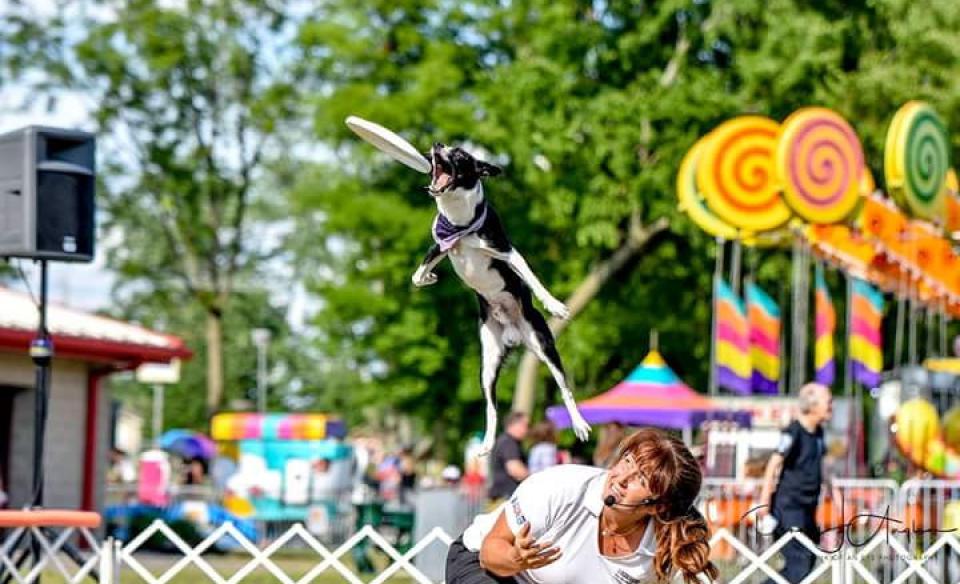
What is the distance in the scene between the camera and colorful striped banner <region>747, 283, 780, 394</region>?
1992 cm

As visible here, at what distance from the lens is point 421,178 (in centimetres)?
2812

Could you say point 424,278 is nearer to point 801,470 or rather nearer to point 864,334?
point 801,470

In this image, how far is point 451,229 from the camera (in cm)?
716

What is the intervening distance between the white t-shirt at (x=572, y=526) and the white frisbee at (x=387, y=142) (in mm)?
1633

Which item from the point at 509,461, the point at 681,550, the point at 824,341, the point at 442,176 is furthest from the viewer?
the point at 824,341

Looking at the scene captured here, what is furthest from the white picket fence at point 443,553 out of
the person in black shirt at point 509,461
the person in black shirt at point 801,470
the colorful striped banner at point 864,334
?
the colorful striped banner at point 864,334

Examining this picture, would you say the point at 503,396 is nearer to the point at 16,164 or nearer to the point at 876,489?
the point at 876,489

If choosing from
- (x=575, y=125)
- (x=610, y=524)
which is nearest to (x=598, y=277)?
(x=575, y=125)

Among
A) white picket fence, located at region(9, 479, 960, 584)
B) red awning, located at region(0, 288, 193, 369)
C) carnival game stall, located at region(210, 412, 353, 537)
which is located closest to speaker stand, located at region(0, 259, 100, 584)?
white picket fence, located at region(9, 479, 960, 584)

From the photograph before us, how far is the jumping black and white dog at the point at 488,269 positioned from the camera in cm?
701

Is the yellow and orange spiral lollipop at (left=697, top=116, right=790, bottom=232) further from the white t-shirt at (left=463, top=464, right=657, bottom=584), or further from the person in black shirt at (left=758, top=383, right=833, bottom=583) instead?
the white t-shirt at (left=463, top=464, right=657, bottom=584)

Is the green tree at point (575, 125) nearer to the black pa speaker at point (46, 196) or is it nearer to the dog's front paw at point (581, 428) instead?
the black pa speaker at point (46, 196)

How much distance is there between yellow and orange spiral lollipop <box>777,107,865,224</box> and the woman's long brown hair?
35.3 feet

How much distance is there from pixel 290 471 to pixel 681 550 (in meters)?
16.8
